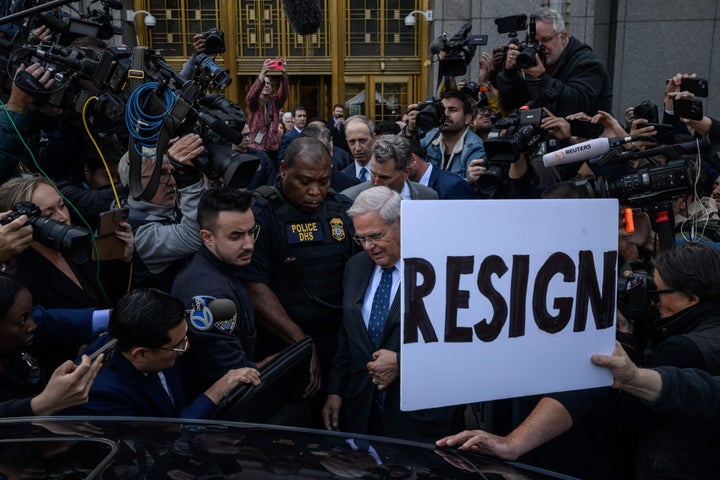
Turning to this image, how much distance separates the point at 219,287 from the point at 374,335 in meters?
0.69

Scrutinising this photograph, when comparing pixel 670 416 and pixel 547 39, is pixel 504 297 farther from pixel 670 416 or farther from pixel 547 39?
pixel 547 39

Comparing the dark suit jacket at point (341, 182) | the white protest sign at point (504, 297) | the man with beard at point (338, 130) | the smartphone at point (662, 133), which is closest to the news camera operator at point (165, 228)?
the white protest sign at point (504, 297)

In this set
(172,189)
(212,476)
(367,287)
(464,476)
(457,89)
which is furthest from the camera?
(457,89)

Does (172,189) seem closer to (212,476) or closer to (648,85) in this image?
(212,476)

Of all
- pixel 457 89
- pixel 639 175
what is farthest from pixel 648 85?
pixel 639 175

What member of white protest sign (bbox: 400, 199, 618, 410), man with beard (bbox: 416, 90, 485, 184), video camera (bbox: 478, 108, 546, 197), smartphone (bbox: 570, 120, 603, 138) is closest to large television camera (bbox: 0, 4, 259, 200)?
white protest sign (bbox: 400, 199, 618, 410)

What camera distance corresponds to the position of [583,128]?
12.7 ft

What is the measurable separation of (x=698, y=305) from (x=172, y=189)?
2.58 meters

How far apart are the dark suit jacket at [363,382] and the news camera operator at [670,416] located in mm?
484

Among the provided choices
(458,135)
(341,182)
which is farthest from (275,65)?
(458,135)

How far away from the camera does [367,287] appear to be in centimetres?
293

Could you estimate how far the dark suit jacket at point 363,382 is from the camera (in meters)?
2.58

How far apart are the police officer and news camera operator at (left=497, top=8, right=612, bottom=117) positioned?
1.73 metres

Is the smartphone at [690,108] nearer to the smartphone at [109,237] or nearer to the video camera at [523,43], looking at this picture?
the video camera at [523,43]
